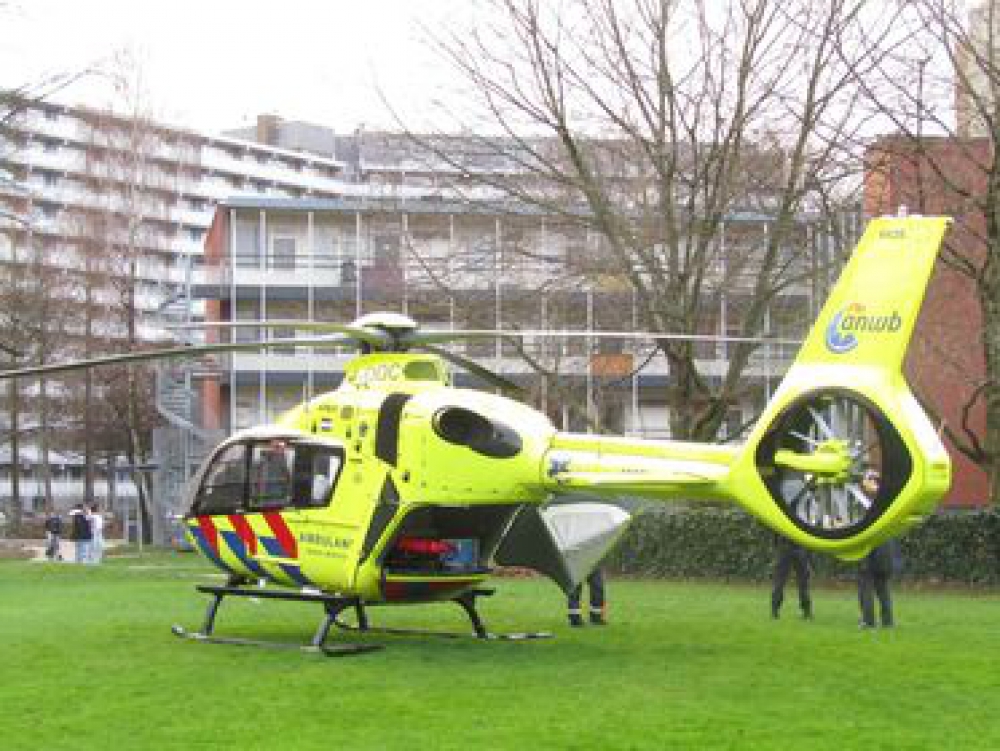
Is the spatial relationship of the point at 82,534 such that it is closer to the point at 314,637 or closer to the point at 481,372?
the point at 314,637

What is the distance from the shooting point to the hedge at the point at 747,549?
26969mm

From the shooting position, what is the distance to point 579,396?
36.2 metres

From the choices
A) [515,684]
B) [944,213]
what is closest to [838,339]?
[515,684]

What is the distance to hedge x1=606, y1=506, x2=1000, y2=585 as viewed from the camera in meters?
27.0

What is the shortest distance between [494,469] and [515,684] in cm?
253

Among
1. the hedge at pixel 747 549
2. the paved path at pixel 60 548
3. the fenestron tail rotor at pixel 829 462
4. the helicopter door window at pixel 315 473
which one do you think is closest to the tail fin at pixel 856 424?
the fenestron tail rotor at pixel 829 462

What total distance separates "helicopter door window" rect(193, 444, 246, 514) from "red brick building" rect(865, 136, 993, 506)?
14.6 meters

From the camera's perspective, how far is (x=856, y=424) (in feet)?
41.2

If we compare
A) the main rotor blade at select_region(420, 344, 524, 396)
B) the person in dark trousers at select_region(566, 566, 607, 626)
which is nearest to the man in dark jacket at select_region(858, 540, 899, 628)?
the person in dark trousers at select_region(566, 566, 607, 626)

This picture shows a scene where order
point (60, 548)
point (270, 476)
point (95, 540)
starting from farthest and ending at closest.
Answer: point (60, 548) → point (95, 540) → point (270, 476)

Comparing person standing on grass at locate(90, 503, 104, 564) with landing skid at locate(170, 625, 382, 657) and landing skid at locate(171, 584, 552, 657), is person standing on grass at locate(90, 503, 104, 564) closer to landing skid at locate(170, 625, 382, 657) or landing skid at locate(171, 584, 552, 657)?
landing skid at locate(171, 584, 552, 657)

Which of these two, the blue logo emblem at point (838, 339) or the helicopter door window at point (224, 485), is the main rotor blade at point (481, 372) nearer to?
the helicopter door window at point (224, 485)

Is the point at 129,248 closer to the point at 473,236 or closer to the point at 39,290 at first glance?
the point at 39,290

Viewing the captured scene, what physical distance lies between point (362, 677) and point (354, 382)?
12.4ft
